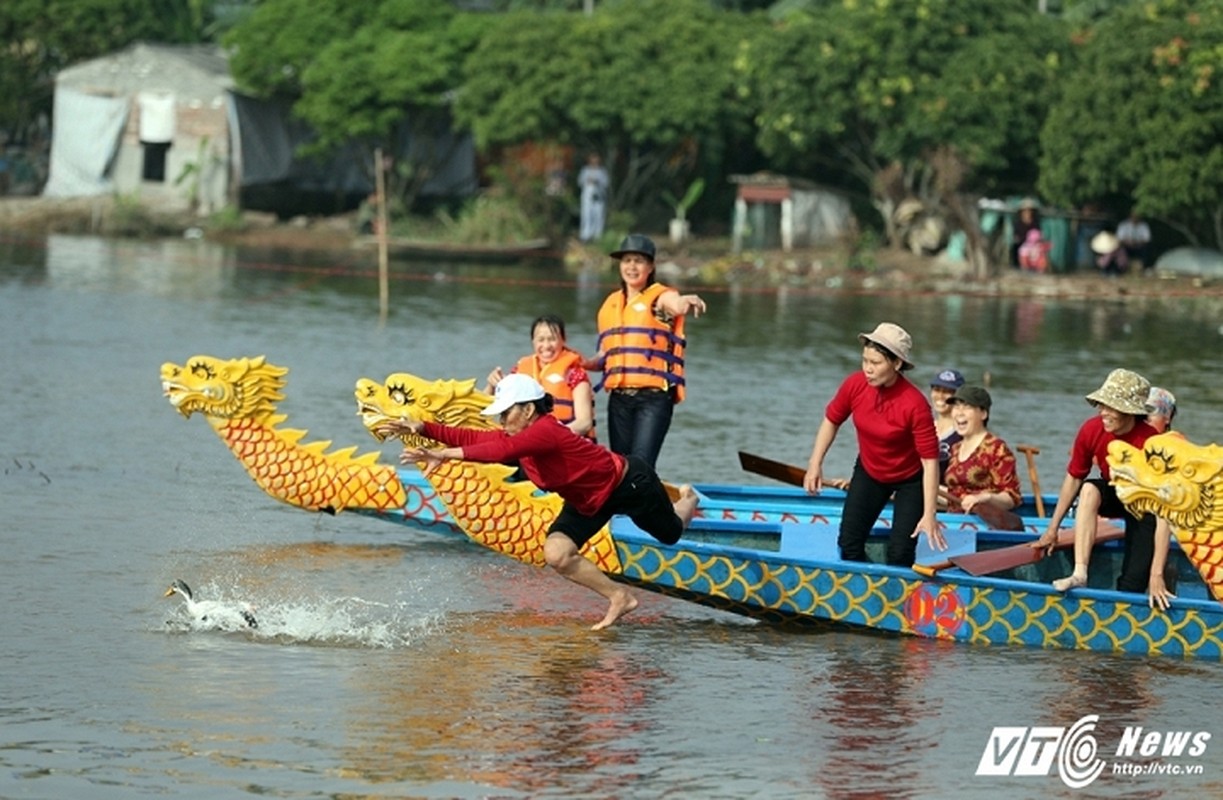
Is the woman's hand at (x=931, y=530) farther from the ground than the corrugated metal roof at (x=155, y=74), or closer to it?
closer to it

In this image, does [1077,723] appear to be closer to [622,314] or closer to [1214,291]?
[622,314]

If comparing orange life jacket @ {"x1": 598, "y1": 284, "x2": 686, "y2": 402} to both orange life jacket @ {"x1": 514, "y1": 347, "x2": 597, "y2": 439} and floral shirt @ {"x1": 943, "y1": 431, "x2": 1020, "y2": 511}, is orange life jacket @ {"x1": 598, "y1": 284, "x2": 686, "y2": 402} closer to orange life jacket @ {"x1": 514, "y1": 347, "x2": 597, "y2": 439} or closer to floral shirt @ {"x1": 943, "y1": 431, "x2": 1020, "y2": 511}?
orange life jacket @ {"x1": 514, "y1": 347, "x2": 597, "y2": 439}

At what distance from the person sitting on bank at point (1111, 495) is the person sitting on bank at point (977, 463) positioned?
130 cm

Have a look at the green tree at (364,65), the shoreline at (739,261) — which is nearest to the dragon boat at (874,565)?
the shoreline at (739,261)

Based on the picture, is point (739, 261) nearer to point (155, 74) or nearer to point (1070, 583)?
point (155, 74)

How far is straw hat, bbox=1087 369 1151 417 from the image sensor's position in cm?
1026

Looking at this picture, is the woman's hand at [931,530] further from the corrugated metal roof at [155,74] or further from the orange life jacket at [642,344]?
the corrugated metal roof at [155,74]

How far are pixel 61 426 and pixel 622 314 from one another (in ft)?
23.4

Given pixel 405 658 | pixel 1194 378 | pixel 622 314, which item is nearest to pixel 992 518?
pixel 622 314

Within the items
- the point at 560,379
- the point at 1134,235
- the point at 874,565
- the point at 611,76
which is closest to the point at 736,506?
the point at 560,379

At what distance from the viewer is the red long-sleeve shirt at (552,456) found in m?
9.92

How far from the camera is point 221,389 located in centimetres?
1334

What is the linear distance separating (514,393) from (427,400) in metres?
2.06

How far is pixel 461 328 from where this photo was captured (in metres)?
26.6
